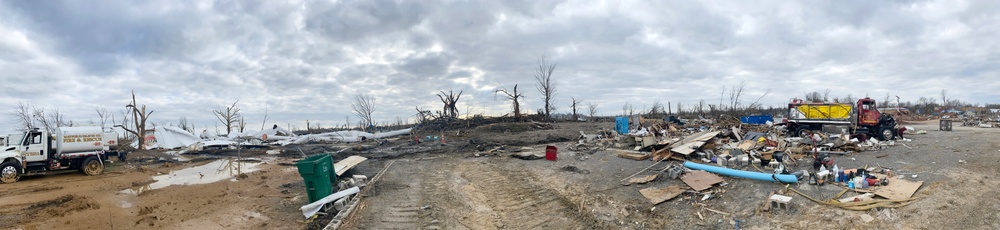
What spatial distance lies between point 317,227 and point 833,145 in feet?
45.7

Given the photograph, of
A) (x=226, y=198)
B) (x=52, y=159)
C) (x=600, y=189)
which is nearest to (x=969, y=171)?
(x=600, y=189)

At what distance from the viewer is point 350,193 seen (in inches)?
337

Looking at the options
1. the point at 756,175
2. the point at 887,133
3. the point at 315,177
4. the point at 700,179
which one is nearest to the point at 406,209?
the point at 315,177

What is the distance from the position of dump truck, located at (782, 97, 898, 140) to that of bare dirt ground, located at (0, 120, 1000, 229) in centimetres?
466

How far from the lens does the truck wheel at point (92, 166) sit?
15539 millimetres

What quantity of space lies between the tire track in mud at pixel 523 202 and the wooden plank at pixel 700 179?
230cm

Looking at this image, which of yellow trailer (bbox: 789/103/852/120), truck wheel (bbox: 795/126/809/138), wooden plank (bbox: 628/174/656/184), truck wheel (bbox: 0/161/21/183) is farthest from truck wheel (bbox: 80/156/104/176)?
yellow trailer (bbox: 789/103/852/120)

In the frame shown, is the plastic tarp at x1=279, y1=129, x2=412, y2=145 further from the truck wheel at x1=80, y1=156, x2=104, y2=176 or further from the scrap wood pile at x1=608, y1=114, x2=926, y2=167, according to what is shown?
the scrap wood pile at x1=608, y1=114, x2=926, y2=167

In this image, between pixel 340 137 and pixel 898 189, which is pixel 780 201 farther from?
pixel 340 137

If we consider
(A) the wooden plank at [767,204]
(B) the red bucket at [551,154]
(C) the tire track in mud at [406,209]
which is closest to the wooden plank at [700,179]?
(A) the wooden plank at [767,204]

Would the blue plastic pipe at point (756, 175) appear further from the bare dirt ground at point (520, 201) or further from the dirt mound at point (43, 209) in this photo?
the dirt mound at point (43, 209)

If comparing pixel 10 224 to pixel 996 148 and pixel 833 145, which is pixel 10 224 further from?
pixel 996 148

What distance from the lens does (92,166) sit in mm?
15695

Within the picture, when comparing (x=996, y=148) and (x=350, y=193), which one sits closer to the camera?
(x=350, y=193)
